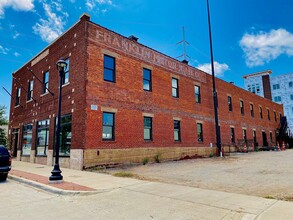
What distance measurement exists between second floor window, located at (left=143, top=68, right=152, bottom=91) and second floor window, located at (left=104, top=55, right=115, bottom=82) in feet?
10.8

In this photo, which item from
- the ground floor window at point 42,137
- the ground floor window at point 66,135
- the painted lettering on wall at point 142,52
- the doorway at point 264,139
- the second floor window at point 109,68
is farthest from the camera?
the doorway at point 264,139

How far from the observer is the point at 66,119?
16.4m

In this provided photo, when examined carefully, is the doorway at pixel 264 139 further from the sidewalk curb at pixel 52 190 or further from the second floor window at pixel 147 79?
the sidewalk curb at pixel 52 190

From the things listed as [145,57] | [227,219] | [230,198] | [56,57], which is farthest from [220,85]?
[227,219]

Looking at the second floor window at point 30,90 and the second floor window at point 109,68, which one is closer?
the second floor window at point 109,68

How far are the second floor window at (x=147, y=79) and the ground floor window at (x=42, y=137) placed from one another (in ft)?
26.6

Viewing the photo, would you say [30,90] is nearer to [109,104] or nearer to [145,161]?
[109,104]

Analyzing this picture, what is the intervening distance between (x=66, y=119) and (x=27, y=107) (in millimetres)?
8032

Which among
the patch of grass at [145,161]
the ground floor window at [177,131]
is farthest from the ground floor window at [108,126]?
the ground floor window at [177,131]

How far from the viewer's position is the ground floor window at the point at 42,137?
1836 centimetres

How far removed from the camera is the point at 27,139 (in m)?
21.3

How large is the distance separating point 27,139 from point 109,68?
10758 millimetres

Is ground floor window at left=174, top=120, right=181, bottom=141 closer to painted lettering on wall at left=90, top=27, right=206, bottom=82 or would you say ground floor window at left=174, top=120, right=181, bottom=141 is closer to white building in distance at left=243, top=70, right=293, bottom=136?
painted lettering on wall at left=90, top=27, right=206, bottom=82

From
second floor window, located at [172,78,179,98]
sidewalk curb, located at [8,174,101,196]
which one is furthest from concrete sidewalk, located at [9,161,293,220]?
second floor window, located at [172,78,179,98]
